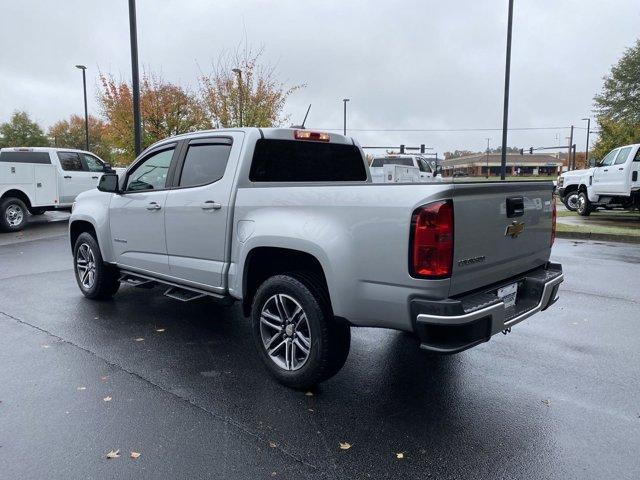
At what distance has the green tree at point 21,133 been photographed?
185 feet

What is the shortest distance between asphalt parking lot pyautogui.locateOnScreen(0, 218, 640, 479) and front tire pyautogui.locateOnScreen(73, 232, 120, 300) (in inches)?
20.5

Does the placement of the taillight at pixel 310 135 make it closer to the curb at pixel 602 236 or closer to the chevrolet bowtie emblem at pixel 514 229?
the chevrolet bowtie emblem at pixel 514 229

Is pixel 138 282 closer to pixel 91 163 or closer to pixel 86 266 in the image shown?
pixel 86 266

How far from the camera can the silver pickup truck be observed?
3027 millimetres

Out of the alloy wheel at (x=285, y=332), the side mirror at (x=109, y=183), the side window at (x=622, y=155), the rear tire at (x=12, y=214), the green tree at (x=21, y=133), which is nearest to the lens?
→ the alloy wheel at (x=285, y=332)

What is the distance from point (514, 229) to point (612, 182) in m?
14.3

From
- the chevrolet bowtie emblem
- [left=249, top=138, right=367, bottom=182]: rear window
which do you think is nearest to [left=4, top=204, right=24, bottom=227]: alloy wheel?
[left=249, top=138, right=367, bottom=182]: rear window

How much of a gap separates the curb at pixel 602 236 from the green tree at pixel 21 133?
58.1 meters

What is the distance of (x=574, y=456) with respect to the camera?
2.92 metres

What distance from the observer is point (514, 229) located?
3555 mm

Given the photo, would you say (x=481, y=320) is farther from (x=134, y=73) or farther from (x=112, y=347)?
(x=134, y=73)

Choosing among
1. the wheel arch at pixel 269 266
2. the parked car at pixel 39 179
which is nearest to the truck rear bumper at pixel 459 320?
the wheel arch at pixel 269 266

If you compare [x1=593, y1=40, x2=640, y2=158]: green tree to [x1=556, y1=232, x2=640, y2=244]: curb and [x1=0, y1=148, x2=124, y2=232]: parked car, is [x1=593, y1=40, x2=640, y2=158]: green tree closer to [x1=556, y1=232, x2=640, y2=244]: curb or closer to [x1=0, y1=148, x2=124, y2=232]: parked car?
[x1=556, y1=232, x2=640, y2=244]: curb

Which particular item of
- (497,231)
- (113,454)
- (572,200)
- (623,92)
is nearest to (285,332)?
(113,454)
